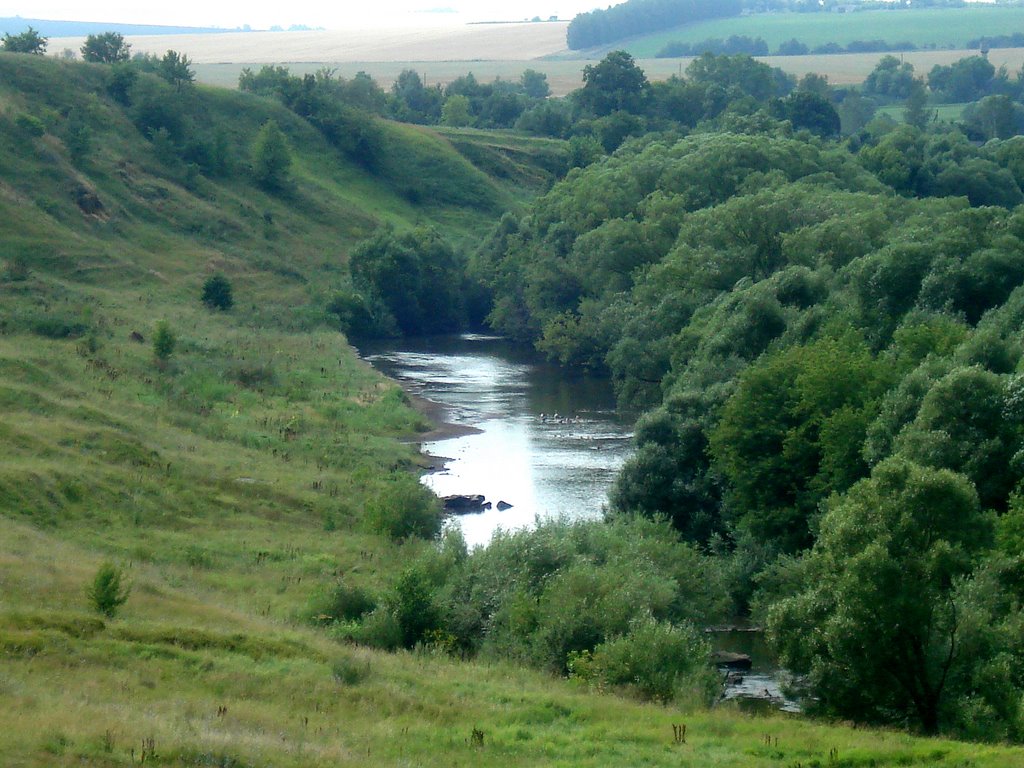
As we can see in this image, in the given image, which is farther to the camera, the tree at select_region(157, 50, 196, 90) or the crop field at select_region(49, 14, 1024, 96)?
the crop field at select_region(49, 14, 1024, 96)

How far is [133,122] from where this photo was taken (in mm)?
88750

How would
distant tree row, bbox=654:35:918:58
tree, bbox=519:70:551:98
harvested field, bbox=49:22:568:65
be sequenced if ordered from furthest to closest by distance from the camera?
distant tree row, bbox=654:35:918:58 < harvested field, bbox=49:22:568:65 < tree, bbox=519:70:551:98

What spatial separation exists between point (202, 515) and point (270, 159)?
59.4 meters

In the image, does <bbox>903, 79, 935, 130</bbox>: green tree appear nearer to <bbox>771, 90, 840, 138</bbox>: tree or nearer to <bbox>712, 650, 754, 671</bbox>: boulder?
<bbox>771, 90, 840, 138</bbox>: tree

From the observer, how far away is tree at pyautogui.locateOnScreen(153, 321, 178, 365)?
2099 inches

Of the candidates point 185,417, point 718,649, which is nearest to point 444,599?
point 718,649

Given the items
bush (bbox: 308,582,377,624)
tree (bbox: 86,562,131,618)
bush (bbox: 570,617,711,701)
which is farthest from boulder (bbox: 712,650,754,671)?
tree (bbox: 86,562,131,618)

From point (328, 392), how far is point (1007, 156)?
60.2m

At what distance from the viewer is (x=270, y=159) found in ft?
300

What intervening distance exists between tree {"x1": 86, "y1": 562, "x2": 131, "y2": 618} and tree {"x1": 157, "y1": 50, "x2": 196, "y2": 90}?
79648mm

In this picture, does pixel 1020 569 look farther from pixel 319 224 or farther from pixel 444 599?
pixel 319 224

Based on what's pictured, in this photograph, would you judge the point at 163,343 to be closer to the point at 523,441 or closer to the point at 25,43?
the point at 523,441

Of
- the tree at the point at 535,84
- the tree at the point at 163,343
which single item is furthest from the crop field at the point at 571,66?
the tree at the point at 163,343

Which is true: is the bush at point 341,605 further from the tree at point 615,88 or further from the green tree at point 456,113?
the tree at point 615,88
